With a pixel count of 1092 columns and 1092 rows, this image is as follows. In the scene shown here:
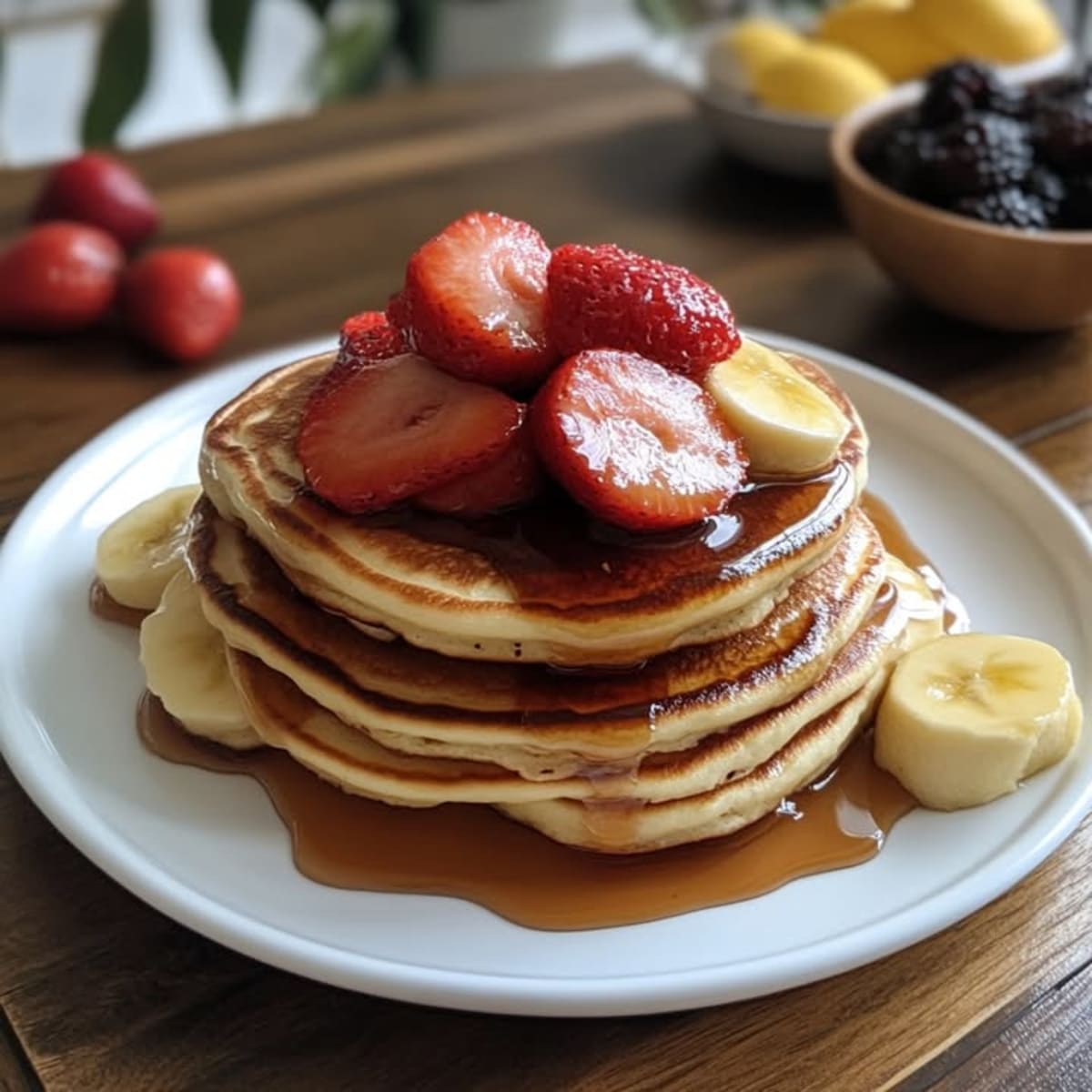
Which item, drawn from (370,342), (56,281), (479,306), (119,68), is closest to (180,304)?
(56,281)

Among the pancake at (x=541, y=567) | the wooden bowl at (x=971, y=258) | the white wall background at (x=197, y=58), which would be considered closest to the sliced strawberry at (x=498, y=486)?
the pancake at (x=541, y=567)

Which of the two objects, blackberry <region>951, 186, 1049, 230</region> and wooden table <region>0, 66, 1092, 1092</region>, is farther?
blackberry <region>951, 186, 1049, 230</region>

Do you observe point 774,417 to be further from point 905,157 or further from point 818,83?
point 818,83

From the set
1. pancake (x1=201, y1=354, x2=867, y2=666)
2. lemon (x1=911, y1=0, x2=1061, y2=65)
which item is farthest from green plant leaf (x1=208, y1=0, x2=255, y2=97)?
pancake (x1=201, y1=354, x2=867, y2=666)

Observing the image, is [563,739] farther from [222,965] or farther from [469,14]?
[469,14]

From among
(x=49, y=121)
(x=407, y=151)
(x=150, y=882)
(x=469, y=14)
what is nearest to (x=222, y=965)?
(x=150, y=882)

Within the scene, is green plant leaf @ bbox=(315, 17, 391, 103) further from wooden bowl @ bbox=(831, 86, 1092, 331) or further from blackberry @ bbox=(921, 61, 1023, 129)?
blackberry @ bbox=(921, 61, 1023, 129)
